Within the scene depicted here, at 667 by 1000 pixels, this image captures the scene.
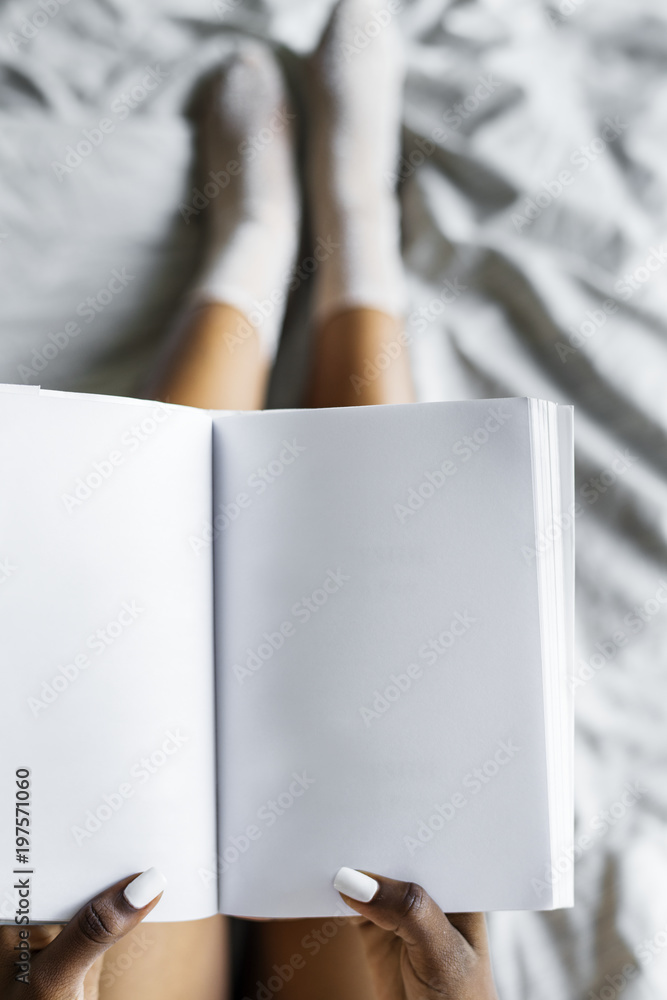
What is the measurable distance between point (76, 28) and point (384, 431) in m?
0.62

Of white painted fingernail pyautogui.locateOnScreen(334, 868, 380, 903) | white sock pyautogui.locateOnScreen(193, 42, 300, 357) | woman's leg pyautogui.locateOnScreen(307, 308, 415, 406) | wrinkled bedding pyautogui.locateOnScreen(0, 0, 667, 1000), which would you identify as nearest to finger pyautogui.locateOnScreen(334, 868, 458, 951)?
white painted fingernail pyautogui.locateOnScreen(334, 868, 380, 903)

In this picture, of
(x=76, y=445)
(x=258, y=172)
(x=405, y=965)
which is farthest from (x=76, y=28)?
(x=405, y=965)

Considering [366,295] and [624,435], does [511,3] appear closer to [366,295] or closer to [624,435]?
[366,295]

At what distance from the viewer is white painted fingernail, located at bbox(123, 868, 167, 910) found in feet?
1.61

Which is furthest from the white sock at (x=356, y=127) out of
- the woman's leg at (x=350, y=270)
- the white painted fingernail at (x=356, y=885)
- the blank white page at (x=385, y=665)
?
the white painted fingernail at (x=356, y=885)

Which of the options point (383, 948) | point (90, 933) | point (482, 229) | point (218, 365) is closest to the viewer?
point (90, 933)

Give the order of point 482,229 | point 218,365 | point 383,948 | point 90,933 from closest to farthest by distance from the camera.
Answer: point 90,933 → point 383,948 → point 218,365 → point 482,229

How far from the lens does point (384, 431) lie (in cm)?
54

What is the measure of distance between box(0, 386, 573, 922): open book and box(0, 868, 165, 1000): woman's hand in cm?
1

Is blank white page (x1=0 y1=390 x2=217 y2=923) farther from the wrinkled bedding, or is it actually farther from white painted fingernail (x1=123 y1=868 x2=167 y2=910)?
the wrinkled bedding

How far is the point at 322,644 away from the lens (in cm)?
53

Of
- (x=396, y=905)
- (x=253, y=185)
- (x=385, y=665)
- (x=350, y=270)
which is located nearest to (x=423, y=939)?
(x=396, y=905)

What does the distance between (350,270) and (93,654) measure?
1.59 feet

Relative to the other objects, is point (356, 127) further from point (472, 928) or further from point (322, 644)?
point (472, 928)
